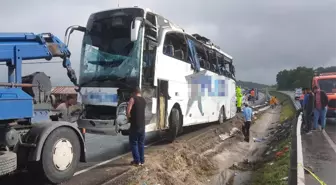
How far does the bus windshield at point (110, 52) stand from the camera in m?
8.67

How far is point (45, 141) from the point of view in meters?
5.60

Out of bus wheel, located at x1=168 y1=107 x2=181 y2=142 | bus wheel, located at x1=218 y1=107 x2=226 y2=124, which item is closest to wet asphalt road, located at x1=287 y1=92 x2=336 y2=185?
bus wheel, located at x1=168 y1=107 x2=181 y2=142

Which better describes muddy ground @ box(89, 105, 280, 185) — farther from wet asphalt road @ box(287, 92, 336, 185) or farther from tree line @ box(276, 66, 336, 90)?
tree line @ box(276, 66, 336, 90)

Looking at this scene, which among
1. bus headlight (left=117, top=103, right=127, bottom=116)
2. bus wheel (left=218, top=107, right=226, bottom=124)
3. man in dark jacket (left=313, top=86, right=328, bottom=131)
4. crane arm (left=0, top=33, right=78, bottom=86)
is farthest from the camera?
bus wheel (left=218, top=107, right=226, bottom=124)

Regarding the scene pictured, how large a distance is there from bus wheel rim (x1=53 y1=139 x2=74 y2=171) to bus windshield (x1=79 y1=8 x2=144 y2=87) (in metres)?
2.86

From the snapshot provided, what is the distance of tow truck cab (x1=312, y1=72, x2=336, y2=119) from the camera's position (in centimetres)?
1539

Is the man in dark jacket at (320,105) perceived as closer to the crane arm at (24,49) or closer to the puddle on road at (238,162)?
the puddle on road at (238,162)

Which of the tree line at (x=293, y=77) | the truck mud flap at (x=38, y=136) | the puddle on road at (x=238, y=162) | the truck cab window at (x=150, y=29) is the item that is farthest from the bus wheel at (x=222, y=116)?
the tree line at (x=293, y=77)

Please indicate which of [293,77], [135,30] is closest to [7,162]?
[135,30]

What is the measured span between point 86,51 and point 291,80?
97.7 meters

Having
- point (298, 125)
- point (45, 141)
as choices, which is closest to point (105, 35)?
point (45, 141)

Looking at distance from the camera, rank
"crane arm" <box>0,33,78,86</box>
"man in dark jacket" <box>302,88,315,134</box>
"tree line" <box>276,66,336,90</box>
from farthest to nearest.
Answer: "tree line" <box>276,66,336,90</box> < "man in dark jacket" <box>302,88,315,134</box> < "crane arm" <box>0,33,78,86</box>

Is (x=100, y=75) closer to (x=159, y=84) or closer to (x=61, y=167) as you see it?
(x=159, y=84)

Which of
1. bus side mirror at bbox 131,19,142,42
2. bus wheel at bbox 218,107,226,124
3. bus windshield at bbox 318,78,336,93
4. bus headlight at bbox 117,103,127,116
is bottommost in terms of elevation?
bus wheel at bbox 218,107,226,124
